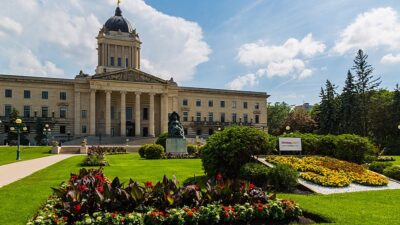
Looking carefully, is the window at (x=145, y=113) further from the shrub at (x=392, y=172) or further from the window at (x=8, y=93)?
the shrub at (x=392, y=172)

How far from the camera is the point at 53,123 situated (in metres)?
71.1

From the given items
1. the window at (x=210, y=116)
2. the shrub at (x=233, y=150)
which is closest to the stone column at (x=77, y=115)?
the window at (x=210, y=116)

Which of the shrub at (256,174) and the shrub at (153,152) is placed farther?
the shrub at (153,152)

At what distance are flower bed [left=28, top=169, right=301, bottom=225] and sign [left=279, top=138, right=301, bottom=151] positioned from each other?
10238 mm

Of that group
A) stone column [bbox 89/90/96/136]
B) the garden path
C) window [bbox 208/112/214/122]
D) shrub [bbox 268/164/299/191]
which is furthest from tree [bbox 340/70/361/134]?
shrub [bbox 268/164/299/191]

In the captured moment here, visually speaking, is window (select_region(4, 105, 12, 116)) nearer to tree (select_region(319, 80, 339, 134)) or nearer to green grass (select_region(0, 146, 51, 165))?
green grass (select_region(0, 146, 51, 165))

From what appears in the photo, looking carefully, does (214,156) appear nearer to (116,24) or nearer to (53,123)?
(53,123)

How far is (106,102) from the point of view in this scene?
239 ft

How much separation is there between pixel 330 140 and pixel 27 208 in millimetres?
15709

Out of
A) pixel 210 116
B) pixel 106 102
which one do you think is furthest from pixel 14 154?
pixel 210 116

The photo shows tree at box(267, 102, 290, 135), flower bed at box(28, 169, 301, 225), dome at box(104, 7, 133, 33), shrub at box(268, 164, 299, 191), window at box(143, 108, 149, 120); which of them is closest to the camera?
flower bed at box(28, 169, 301, 225)

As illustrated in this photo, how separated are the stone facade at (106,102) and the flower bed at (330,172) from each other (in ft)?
193

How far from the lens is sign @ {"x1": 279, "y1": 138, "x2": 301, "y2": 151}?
19.4 meters

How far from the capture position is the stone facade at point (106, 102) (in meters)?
70.6
